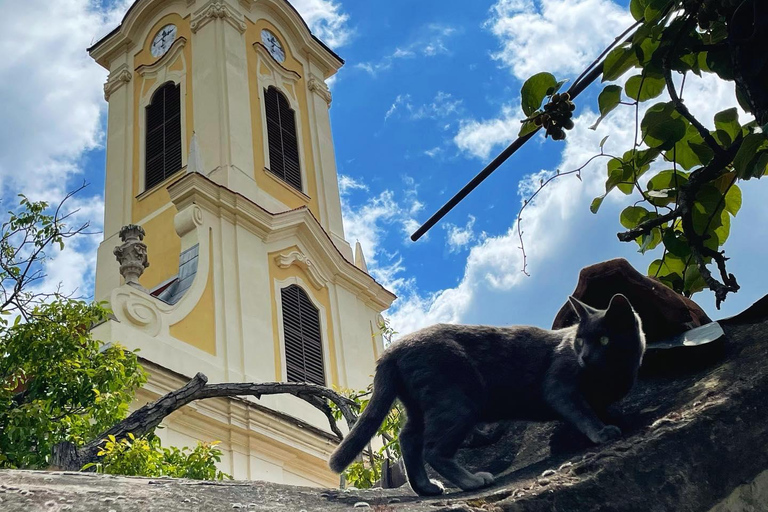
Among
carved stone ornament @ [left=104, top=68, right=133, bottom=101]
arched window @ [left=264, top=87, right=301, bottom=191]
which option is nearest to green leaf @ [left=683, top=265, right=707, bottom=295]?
arched window @ [left=264, top=87, right=301, bottom=191]

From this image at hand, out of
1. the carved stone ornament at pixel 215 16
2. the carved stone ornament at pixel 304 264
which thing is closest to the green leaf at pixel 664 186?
the carved stone ornament at pixel 304 264

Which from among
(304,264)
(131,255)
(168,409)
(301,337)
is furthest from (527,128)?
(304,264)

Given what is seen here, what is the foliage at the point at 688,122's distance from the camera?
300 cm

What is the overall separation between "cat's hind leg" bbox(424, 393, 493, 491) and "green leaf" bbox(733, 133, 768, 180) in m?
1.14

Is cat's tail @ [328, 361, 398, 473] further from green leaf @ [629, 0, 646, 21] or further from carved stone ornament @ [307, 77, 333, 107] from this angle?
carved stone ornament @ [307, 77, 333, 107]

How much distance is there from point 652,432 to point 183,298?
47.5ft

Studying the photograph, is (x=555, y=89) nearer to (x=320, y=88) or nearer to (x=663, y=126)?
(x=663, y=126)

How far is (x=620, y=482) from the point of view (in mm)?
2730

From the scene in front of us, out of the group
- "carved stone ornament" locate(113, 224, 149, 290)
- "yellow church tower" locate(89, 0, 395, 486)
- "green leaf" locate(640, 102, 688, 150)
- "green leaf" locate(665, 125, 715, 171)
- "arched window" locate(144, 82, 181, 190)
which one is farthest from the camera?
"arched window" locate(144, 82, 181, 190)

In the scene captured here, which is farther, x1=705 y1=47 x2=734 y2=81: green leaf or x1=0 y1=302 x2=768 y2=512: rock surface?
x1=705 y1=47 x2=734 y2=81: green leaf

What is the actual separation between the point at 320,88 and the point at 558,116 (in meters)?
21.1

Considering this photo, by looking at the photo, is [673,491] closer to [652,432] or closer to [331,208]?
[652,432]

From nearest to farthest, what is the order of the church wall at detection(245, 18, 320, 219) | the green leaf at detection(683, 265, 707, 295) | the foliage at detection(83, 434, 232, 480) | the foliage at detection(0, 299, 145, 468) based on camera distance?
the green leaf at detection(683, 265, 707, 295)
the foliage at detection(83, 434, 232, 480)
the foliage at detection(0, 299, 145, 468)
the church wall at detection(245, 18, 320, 219)

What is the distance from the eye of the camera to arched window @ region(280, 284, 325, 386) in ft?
58.6
